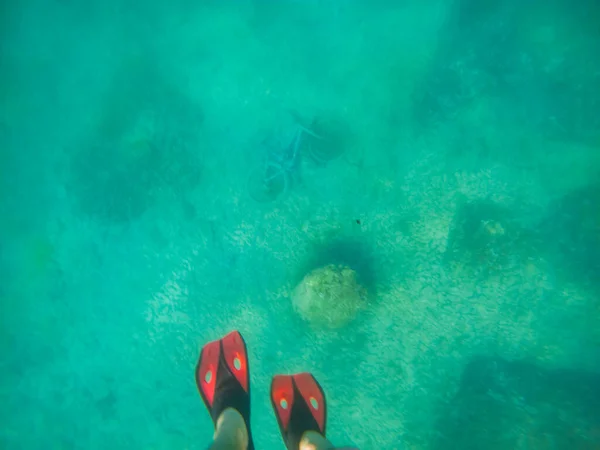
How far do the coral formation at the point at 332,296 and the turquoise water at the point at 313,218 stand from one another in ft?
0.63

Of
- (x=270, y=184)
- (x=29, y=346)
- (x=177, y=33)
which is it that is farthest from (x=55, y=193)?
(x=270, y=184)

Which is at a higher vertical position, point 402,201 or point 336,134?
point 336,134

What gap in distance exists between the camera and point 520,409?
5.14 metres

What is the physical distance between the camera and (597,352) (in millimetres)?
5062

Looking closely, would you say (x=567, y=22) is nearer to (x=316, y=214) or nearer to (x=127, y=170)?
(x=316, y=214)

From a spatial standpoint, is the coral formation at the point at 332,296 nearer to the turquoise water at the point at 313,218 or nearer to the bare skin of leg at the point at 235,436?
the turquoise water at the point at 313,218

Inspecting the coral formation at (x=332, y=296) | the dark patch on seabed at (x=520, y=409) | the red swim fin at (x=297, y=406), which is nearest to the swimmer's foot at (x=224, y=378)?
the red swim fin at (x=297, y=406)

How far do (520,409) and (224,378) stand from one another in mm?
4561

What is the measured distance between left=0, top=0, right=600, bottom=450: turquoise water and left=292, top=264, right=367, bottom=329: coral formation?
193 mm

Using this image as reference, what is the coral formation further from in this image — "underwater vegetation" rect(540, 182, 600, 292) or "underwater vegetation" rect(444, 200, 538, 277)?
"underwater vegetation" rect(540, 182, 600, 292)

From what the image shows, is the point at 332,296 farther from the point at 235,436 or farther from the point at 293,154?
the point at 293,154

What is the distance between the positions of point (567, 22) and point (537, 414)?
21.7 ft

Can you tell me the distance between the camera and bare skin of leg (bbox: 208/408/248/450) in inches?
Result: 134

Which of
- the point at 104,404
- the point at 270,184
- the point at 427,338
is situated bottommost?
the point at 427,338
